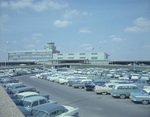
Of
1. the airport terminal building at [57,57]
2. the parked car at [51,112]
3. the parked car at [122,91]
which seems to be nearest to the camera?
the parked car at [51,112]

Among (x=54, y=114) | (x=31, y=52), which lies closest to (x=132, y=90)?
(x=54, y=114)

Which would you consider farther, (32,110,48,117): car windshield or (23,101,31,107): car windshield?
(23,101,31,107): car windshield

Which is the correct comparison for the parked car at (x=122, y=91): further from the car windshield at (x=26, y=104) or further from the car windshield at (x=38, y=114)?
the car windshield at (x=38, y=114)

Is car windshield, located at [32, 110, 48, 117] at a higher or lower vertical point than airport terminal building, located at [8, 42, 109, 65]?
lower

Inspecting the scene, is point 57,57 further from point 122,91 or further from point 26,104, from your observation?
point 26,104

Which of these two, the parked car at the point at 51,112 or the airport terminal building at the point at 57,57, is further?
the airport terminal building at the point at 57,57

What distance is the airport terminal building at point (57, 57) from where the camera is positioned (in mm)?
91812

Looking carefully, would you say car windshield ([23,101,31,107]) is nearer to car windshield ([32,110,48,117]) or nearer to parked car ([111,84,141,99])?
car windshield ([32,110,48,117])

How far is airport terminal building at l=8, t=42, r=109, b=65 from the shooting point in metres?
91.8

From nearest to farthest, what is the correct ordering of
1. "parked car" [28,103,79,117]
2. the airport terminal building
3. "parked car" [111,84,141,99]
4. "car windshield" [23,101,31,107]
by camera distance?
1. "parked car" [28,103,79,117]
2. "car windshield" [23,101,31,107]
3. "parked car" [111,84,141,99]
4. the airport terminal building

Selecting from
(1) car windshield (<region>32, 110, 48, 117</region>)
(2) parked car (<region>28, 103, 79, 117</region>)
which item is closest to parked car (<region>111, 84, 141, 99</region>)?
(2) parked car (<region>28, 103, 79, 117</region>)

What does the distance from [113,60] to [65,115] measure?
8449 cm

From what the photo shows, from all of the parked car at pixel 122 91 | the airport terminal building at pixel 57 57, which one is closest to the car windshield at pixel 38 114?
the parked car at pixel 122 91

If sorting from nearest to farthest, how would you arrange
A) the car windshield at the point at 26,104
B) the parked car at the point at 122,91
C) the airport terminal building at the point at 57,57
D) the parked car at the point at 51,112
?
the parked car at the point at 51,112, the car windshield at the point at 26,104, the parked car at the point at 122,91, the airport terminal building at the point at 57,57
